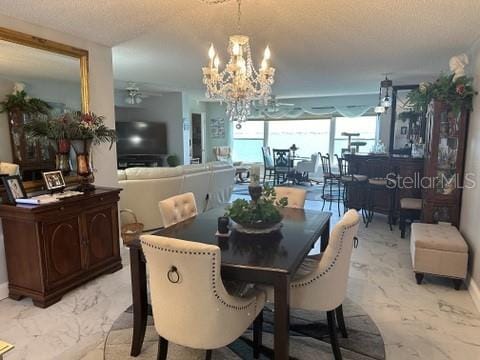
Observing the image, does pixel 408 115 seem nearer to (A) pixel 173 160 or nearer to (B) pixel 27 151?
(B) pixel 27 151

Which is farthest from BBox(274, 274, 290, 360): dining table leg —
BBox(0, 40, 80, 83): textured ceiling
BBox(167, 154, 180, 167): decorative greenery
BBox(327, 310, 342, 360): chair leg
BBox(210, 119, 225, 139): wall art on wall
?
BBox(210, 119, 225, 139): wall art on wall

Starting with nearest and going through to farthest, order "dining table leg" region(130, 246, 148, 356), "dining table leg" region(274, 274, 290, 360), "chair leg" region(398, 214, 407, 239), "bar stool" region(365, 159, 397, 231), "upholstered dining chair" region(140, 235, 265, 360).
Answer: "upholstered dining chair" region(140, 235, 265, 360) → "dining table leg" region(274, 274, 290, 360) → "dining table leg" region(130, 246, 148, 356) → "chair leg" region(398, 214, 407, 239) → "bar stool" region(365, 159, 397, 231)

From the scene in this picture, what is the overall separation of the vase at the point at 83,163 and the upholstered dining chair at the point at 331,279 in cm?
221

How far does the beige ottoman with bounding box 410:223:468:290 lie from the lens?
305 cm

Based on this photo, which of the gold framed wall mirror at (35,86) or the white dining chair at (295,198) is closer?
the gold framed wall mirror at (35,86)

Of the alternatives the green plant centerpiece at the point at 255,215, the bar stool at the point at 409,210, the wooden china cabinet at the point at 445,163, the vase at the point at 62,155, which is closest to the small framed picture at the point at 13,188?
the vase at the point at 62,155

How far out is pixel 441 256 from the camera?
310cm

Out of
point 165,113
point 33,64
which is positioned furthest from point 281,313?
point 165,113

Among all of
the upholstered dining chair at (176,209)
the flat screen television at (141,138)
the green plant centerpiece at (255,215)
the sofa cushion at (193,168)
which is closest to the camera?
the green plant centerpiece at (255,215)

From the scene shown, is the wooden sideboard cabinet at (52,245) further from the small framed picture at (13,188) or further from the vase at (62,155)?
the vase at (62,155)

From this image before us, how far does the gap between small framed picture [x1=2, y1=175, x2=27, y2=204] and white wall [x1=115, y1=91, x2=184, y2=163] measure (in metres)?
6.25

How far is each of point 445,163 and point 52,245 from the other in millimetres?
4081

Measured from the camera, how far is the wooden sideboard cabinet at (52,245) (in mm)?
2721

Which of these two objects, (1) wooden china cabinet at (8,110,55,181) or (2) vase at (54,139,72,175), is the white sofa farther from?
(1) wooden china cabinet at (8,110,55,181)
